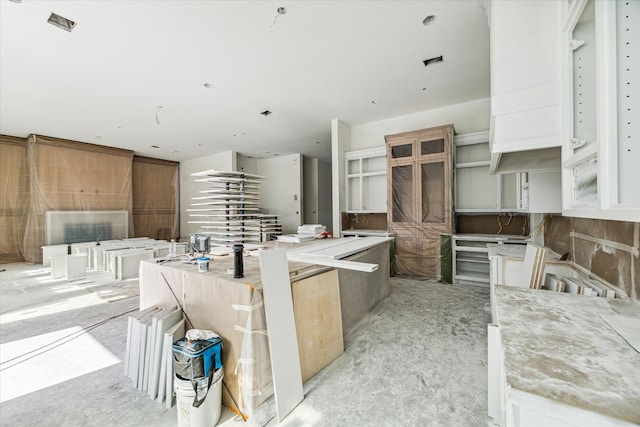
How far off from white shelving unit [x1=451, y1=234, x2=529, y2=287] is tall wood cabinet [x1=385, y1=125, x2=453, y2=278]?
10.1 inches

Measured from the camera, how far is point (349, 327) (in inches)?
94.7

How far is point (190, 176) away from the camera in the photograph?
28.3 ft

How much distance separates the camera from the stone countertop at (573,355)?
59cm

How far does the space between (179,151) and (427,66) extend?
23.9ft

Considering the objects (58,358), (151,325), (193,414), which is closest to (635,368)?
(193,414)

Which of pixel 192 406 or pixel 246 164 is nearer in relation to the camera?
pixel 192 406

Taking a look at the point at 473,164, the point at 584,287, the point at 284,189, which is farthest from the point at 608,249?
the point at 284,189

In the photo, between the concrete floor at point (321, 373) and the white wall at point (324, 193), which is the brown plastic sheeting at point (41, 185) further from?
the white wall at point (324, 193)

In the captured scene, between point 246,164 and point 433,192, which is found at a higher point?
point 246,164

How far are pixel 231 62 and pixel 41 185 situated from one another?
21.4ft

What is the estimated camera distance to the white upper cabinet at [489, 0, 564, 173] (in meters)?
1.35

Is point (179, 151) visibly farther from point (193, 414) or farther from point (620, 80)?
point (620, 80)

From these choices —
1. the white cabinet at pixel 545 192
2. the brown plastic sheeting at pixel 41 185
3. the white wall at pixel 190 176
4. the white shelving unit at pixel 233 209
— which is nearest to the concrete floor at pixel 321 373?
the white cabinet at pixel 545 192

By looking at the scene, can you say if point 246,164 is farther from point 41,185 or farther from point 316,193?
point 41,185
